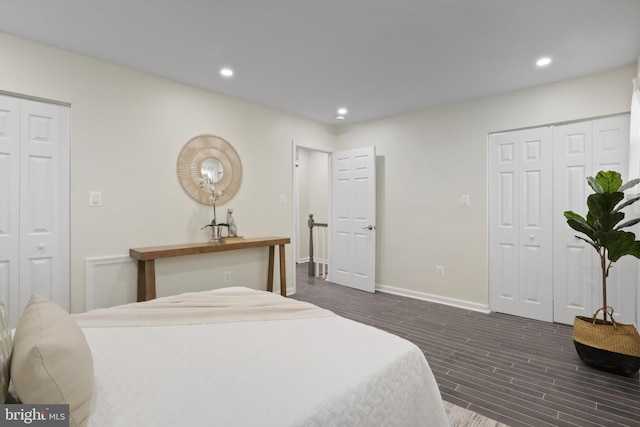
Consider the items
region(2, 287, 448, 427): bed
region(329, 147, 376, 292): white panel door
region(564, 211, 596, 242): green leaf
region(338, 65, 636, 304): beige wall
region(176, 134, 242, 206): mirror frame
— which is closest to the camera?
region(2, 287, 448, 427): bed

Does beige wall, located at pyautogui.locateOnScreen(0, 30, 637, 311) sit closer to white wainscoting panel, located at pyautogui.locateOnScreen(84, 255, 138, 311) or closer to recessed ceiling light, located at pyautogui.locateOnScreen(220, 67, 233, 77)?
white wainscoting panel, located at pyautogui.locateOnScreen(84, 255, 138, 311)

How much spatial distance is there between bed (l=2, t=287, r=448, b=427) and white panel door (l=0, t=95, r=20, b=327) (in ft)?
4.42

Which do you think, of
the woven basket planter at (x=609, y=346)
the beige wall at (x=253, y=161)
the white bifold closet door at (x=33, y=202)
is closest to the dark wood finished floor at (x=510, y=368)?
the woven basket planter at (x=609, y=346)

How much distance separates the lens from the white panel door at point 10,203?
2.37 m

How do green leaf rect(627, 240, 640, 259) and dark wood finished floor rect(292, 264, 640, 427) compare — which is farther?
green leaf rect(627, 240, 640, 259)

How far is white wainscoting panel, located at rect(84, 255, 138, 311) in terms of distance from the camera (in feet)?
8.89

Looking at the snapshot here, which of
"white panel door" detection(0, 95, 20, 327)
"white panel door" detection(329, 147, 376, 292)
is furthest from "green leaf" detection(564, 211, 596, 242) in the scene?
"white panel door" detection(0, 95, 20, 327)

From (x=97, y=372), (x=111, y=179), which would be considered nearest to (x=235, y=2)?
(x=111, y=179)

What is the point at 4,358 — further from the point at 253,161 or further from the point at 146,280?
the point at 253,161

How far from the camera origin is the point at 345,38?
2.38 metres

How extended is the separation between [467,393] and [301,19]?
270 cm

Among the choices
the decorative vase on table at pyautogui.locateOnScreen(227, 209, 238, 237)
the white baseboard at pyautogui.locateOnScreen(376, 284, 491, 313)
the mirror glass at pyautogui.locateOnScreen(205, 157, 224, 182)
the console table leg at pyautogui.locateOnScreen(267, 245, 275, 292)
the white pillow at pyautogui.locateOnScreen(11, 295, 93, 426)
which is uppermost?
the mirror glass at pyautogui.locateOnScreen(205, 157, 224, 182)

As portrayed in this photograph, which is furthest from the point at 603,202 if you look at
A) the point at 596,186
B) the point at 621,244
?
the point at 621,244

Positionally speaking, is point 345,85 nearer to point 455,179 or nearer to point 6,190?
point 455,179
